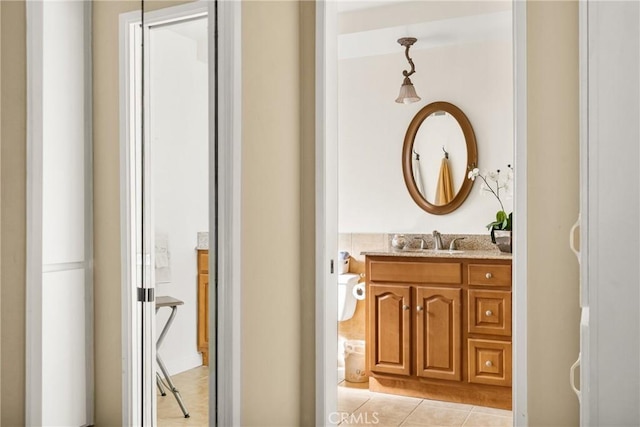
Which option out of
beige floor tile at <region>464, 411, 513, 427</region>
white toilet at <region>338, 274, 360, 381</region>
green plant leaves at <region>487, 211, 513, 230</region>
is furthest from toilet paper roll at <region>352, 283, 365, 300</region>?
beige floor tile at <region>464, 411, 513, 427</region>

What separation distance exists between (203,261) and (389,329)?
198 centimetres

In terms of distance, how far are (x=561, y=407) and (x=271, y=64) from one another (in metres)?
1.16

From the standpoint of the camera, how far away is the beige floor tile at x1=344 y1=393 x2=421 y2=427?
108 inches

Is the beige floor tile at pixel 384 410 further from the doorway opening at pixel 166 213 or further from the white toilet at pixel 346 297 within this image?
the doorway opening at pixel 166 213

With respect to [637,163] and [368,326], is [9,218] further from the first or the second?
[368,326]

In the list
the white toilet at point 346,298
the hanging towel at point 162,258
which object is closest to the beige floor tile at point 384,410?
the white toilet at point 346,298

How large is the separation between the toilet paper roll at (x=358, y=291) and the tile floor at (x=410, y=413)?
0.62 metres

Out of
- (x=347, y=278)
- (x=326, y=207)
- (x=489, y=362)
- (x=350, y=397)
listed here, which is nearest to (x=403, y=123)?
(x=347, y=278)

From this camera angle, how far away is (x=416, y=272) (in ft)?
9.88

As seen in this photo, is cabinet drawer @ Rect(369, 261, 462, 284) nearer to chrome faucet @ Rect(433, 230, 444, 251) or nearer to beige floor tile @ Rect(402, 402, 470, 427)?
chrome faucet @ Rect(433, 230, 444, 251)

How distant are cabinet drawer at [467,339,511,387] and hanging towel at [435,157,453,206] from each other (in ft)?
3.06

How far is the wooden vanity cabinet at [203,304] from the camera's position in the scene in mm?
1254

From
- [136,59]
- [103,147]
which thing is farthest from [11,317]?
[136,59]

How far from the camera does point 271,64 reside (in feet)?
5.07
